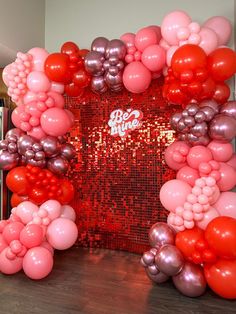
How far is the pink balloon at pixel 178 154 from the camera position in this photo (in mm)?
2107

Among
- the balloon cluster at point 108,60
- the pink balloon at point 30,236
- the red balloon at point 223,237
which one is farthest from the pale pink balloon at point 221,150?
the pink balloon at point 30,236

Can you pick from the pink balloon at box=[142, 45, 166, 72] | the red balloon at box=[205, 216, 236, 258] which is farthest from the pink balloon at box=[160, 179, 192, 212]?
the pink balloon at box=[142, 45, 166, 72]

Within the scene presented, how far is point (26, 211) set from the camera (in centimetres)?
237

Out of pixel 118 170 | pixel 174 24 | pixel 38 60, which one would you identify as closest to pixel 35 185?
pixel 118 170

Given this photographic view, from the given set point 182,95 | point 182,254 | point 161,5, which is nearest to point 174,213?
point 182,254

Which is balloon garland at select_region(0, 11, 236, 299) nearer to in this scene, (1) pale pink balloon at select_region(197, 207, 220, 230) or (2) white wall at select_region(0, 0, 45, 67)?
(1) pale pink balloon at select_region(197, 207, 220, 230)

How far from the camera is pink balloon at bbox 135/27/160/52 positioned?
227 centimetres

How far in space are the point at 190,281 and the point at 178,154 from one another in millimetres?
921

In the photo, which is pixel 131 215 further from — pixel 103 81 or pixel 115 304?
pixel 103 81

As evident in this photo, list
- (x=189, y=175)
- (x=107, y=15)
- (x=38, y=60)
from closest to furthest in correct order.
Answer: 1. (x=189, y=175)
2. (x=38, y=60)
3. (x=107, y=15)

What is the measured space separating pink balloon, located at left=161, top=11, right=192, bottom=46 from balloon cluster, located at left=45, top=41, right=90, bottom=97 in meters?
0.79

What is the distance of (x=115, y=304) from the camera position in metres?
1.78

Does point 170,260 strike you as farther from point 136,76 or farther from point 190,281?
point 136,76

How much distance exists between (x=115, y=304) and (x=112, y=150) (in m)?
1.46
